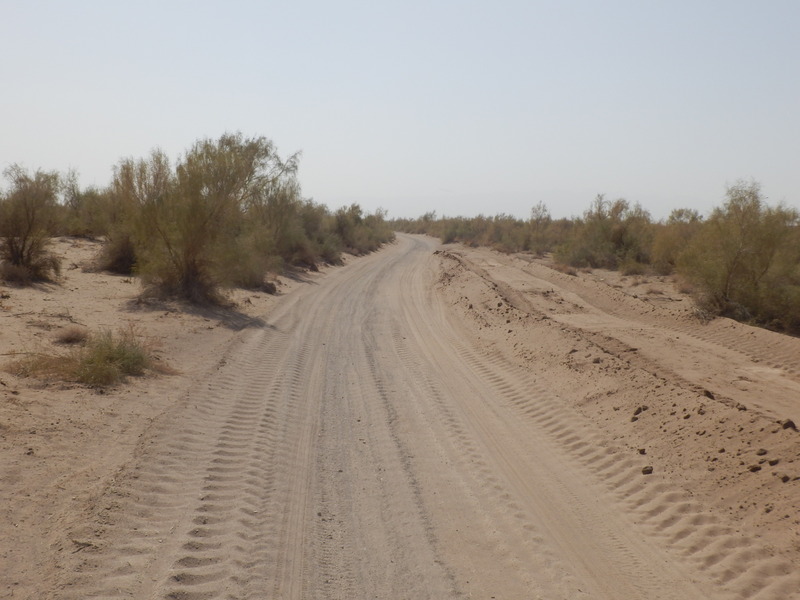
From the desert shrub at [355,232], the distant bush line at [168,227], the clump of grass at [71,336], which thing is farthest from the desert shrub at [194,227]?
the desert shrub at [355,232]

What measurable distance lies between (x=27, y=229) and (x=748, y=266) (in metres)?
22.6

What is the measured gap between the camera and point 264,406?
10375 millimetres

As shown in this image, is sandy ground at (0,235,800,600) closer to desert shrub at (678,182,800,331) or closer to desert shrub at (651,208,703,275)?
desert shrub at (678,182,800,331)

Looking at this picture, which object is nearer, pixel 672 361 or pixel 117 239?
pixel 672 361

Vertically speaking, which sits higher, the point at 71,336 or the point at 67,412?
the point at 71,336

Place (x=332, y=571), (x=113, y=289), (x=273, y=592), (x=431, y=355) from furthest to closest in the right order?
(x=113, y=289) → (x=431, y=355) → (x=332, y=571) → (x=273, y=592)

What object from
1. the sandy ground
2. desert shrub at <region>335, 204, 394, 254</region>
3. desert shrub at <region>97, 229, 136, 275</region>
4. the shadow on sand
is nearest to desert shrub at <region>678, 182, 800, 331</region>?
the sandy ground

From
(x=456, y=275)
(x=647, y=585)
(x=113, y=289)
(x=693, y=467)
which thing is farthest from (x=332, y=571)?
(x=456, y=275)

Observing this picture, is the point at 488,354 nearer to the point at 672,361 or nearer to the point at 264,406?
the point at 672,361

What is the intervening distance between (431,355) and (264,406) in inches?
213

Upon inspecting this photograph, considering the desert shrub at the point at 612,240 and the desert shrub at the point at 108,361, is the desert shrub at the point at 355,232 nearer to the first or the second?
the desert shrub at the point at 612,240

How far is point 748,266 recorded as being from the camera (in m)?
22.0

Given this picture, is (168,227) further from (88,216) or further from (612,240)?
(612,240)

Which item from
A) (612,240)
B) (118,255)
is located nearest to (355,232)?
(612,240)
